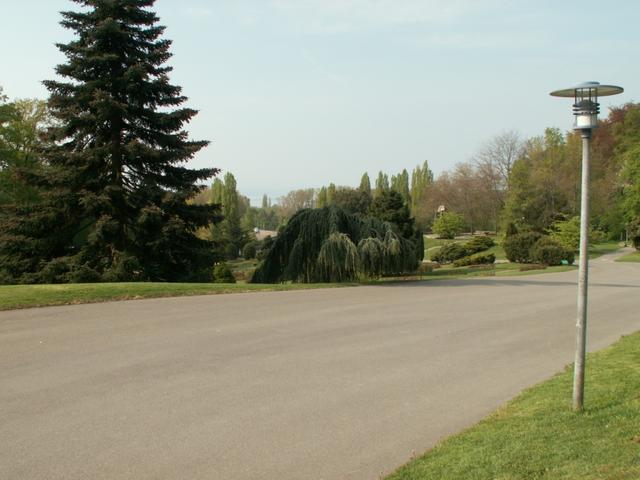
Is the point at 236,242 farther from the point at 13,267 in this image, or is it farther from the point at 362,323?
the point at 362,323

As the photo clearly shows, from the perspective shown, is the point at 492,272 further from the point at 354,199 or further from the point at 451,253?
the point at 354,199

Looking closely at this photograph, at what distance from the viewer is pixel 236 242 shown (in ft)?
215

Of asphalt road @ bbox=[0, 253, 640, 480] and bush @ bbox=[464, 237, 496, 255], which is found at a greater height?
bush @ bbox=[464, 237, 496, 255]

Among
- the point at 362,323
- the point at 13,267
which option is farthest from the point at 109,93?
the point at 362,323

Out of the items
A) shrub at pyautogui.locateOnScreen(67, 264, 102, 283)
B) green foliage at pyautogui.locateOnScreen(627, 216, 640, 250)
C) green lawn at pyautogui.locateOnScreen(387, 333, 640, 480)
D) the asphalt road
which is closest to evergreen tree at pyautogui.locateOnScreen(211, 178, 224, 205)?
green foliage at pyautogui.locateOnScreen(627, 216, 640, 250)

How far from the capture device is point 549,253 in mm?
40375

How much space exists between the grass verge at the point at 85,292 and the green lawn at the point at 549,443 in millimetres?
9747

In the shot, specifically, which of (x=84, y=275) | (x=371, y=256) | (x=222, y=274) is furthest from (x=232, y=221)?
(x=371, y=256)

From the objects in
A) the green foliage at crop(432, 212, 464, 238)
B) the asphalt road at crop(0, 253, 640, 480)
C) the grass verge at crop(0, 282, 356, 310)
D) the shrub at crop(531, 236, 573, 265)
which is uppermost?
the green foliage at crop(432, 212, 464, 238)

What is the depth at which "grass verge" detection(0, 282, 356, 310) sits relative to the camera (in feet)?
38.1

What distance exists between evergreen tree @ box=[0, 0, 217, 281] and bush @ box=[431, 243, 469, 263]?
106 ft

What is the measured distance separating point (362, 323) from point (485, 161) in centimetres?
6589

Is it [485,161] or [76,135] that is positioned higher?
[485,161]

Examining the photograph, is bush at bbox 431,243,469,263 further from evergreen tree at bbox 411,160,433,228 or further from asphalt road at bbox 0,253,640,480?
asphalt road at bbox 0,253,640,480
